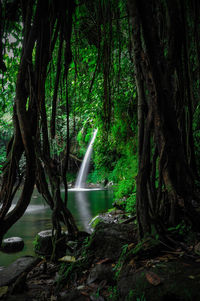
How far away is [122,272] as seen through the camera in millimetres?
1321

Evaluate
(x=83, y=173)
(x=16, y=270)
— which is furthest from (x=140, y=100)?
(x=83, y=173)

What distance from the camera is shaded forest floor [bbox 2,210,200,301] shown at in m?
1.06

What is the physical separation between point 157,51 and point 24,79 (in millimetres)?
961

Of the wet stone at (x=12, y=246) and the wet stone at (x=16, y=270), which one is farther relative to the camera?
the wet stone at (x=12, y=246)

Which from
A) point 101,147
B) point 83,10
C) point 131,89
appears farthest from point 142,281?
point 101,147

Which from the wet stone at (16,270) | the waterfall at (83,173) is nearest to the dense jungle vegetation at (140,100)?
the wet stone at (16,270)

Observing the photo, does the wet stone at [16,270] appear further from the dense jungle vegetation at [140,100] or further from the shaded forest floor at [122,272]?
the dense jungle vegetation at [140,100]

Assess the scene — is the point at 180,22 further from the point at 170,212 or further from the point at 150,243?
the point at 150,243

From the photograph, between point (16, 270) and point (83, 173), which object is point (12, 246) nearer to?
point (16, 270)

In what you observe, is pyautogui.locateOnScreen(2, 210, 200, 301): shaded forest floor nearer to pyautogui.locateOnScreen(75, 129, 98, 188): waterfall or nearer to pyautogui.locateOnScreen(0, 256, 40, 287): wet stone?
pyautogui.locateOnScreen(0, 256, 40, 287): wet stone

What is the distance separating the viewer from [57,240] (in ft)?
6.11

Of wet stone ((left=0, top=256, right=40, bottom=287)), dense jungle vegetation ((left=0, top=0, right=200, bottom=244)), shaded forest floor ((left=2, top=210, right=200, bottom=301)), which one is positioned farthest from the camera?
wet stone ((left=0, top=256, right=40, bottom=287))

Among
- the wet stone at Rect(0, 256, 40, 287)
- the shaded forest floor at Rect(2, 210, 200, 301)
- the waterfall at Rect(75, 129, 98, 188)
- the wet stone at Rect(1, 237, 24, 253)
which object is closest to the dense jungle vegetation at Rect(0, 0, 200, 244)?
the shaded forest floor at Rect(2, 210, 200, 301)

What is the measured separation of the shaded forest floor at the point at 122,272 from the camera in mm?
1059
